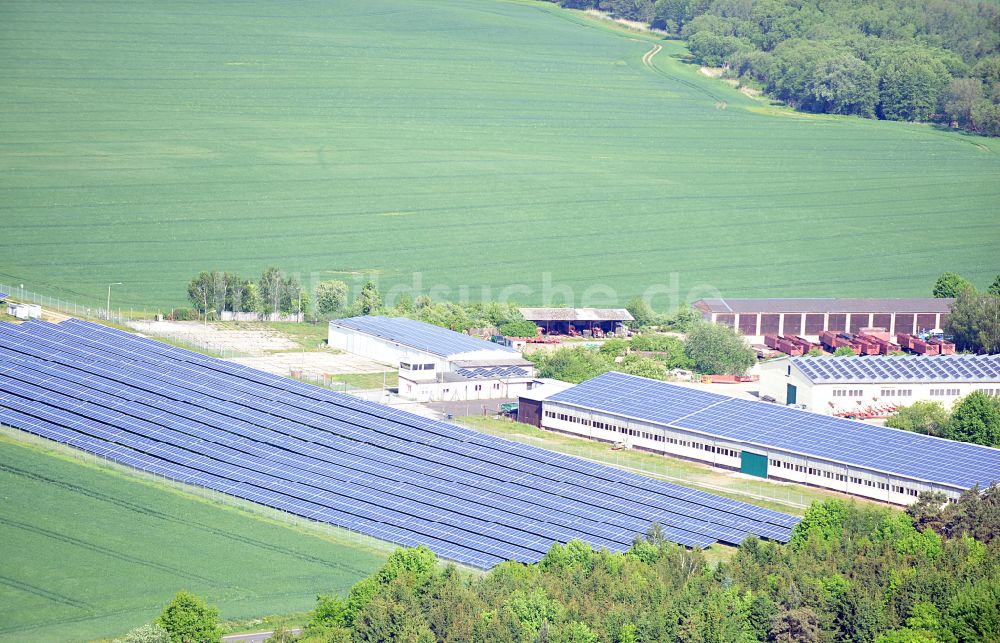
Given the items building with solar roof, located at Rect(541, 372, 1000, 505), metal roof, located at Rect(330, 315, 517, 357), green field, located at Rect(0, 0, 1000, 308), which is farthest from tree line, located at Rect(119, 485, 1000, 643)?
green field, located at Rect(0, 0, 1000, 308)

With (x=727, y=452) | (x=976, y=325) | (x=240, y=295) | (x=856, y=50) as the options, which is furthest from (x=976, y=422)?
(x=856, y=50)

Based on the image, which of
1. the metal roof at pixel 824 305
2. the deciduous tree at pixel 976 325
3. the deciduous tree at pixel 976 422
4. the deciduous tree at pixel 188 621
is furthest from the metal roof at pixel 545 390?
the deciduous tree at pixel 188 621

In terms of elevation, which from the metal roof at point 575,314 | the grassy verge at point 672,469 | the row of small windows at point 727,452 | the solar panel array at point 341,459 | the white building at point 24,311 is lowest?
the grassy verge at point 672,469

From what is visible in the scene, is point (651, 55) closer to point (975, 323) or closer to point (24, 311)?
point (975, 323)

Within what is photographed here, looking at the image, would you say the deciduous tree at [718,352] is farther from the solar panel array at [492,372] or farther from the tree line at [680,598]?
the tree line at [680,598]

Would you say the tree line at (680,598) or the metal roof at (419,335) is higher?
the tree line at (680,598)

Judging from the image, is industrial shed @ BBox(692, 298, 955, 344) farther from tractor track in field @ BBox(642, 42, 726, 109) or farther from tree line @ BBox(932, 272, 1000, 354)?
tractor track in field @ BBox(642, 42, 726, 109)
